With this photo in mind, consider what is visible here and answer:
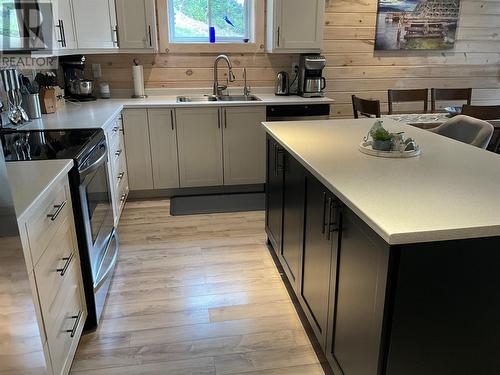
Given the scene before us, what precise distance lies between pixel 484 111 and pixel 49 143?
315cm

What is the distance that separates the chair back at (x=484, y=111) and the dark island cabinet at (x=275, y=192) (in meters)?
1.79

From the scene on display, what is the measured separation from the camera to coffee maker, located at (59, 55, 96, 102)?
12.1 feet

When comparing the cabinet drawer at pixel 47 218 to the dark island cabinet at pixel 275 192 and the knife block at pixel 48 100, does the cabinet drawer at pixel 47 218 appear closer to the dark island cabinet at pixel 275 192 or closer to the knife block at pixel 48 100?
the dark island cabinet at pixel 275 192

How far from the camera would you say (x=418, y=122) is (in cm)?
338

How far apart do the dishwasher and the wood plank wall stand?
608 mm

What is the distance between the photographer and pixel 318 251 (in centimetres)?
182

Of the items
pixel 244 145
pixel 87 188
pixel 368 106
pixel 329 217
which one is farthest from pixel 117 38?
pixel 329 217

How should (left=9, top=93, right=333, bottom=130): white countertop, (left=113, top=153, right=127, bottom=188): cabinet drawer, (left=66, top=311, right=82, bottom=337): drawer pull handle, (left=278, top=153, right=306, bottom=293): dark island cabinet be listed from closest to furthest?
1. (left=66, top=311, right=82, bottom=337): drawer pull handle
2. (left=278, top=153, right=306, bottom=293): dark island cabinet
3. (left=9, top=93, right=333, bottom=130): white countertop
4. (left=113, top=153, right=127, bottom=188): cabinet drawer

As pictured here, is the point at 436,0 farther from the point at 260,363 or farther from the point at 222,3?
the point at 260,363

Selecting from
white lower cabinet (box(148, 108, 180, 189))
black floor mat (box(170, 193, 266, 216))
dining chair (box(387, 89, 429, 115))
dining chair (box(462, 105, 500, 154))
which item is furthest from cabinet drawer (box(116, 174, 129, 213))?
dining chair (box(462, 105, 500, 154))

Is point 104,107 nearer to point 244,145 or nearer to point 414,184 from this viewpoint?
point 244,145

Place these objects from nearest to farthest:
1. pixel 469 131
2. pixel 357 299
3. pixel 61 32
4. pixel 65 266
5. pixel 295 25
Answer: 1. pixel 357 299
2. pixel 65 266
3. pixel 469 131
4. pixel 61 32
5. pixel 295 25

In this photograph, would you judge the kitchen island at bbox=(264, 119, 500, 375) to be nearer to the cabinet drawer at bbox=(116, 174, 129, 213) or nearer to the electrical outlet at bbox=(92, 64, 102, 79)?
the cabinet drawer at bbox=(116, 174, 129, 213)

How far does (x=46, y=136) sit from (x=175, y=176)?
164 cm
